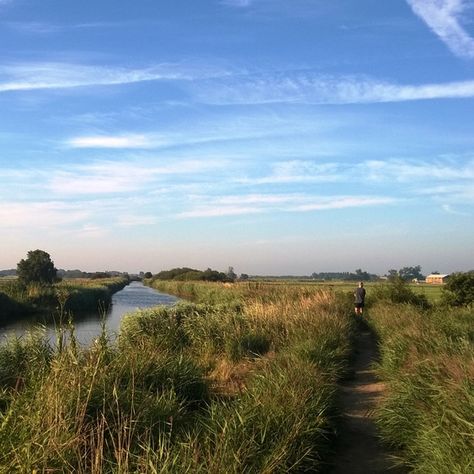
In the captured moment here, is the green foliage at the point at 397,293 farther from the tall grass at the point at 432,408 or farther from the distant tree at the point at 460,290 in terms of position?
the tall grass at the point at 432,408

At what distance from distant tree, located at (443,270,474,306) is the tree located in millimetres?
52674

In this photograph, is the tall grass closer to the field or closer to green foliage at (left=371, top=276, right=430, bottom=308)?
the field

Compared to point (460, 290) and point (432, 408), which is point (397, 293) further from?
point (432, 408)

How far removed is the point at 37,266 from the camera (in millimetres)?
72312

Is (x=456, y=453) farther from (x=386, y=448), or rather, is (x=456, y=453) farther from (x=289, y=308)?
(x=289, y=308)

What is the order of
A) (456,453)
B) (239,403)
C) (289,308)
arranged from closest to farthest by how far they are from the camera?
(456,453) → (239,403) → (289,308)

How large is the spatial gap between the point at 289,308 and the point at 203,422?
1228 centimetres

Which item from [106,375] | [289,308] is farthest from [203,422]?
[289,308]

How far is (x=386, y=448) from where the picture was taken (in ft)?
25.2

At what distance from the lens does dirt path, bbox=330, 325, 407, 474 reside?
7.11 m

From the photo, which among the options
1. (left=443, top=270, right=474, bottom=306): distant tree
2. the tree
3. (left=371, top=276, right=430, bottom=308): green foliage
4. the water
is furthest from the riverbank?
the tree

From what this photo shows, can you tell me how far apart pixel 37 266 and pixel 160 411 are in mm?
69098

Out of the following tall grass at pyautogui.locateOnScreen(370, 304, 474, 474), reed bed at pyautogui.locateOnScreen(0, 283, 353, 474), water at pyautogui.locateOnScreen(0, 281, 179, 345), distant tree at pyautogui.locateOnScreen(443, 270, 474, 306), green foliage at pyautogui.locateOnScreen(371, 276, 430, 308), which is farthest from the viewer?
green foliage at pyautogui.locateOnScreen(371, 276, 430, 308)

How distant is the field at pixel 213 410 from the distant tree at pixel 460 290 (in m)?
15.6
